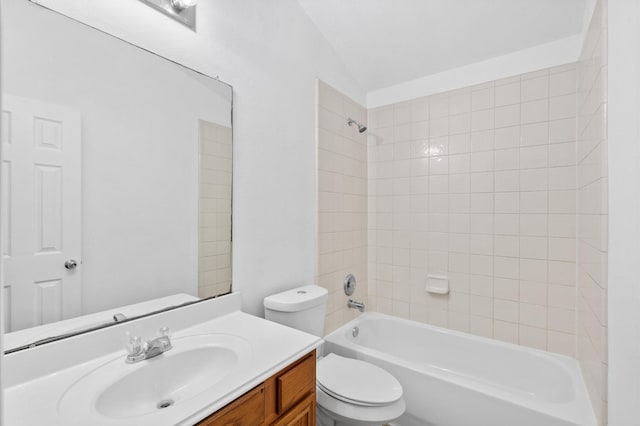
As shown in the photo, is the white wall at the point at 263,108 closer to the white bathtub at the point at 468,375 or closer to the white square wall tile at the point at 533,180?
the white bathtub at the point at 468,375

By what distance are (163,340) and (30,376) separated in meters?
0.35

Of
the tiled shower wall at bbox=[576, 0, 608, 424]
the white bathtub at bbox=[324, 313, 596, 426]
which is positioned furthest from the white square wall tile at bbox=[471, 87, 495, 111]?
the white bathtub at bbox=[324, 313, 596, 426]

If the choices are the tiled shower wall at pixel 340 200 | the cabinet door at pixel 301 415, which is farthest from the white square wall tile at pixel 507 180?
the cabinet door at pixel 301 415

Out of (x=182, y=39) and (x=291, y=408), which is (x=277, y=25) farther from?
(x=291, y=408)

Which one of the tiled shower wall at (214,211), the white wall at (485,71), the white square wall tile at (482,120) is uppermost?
the white wall at (485,71)

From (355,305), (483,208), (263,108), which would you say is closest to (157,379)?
(263,108)

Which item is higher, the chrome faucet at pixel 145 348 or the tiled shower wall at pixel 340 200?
the tiled shower wall at pixel 340 200

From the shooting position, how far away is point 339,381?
1.63m

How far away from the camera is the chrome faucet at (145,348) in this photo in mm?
1065

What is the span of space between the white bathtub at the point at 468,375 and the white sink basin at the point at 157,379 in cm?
106

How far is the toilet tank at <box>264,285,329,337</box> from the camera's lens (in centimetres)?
163

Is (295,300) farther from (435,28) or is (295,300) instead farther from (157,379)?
(435,28)

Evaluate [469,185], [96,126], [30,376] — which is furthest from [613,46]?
[30,376]

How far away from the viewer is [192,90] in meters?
1.40
